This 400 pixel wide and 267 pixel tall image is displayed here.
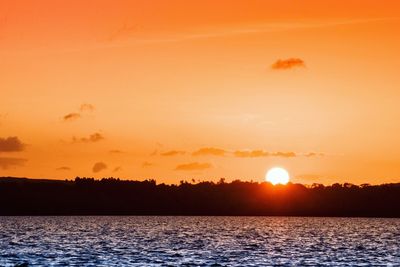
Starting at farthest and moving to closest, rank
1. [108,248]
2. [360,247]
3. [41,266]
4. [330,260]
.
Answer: [360,247], [108,248], [330,260], [41,266]

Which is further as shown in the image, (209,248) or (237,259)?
(209,248)

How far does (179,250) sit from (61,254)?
890 inches

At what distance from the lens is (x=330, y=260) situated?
407ft

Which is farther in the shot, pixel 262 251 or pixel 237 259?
pixel 262 251

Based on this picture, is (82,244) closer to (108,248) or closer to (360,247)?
(108,248)

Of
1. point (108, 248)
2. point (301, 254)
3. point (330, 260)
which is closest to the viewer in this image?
point (330, 260)

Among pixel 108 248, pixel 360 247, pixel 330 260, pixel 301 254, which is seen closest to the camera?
pixel 330 260

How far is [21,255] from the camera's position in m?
127

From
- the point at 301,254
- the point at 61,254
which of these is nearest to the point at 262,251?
the point at 301,254

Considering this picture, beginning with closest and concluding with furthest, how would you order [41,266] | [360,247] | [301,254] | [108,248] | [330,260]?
[41,266] < [330,260] < [301,254] < [108,248] < [360,247]

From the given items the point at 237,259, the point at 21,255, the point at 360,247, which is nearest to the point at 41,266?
the point at 21,255

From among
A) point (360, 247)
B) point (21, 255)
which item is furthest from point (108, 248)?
point (360, 247)

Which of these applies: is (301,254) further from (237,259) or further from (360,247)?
(360,247)

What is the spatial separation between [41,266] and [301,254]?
47.8 metres
